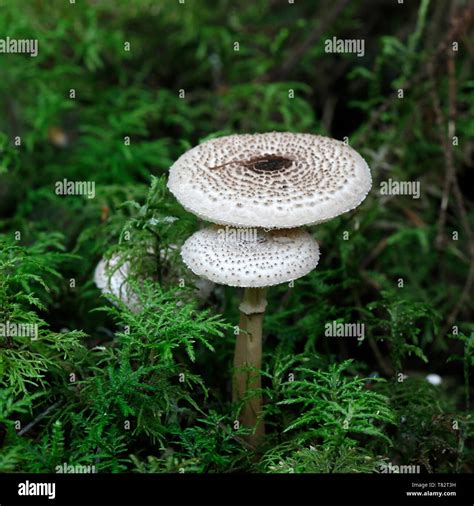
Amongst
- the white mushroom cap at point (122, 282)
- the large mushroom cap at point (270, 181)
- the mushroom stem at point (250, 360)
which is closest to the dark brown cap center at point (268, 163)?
the large mushroom cap at point (270, 181)

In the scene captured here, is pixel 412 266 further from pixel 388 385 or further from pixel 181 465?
pixel 181 465

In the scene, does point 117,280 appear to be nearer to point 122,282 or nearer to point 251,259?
point 122,282

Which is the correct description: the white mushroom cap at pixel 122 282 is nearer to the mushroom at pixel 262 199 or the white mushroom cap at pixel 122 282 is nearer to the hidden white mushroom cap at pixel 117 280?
the hidden white mushroom cap at pixel 117 280

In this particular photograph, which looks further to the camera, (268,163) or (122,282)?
(122,282)

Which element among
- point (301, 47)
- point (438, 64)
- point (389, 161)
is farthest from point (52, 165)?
point (438, 64)

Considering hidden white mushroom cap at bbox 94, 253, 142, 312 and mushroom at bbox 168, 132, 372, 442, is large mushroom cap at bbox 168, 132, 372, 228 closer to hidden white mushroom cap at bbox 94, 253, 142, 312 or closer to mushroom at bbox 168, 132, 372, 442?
Result: mushroom at bbox 168, 132, 372, 442

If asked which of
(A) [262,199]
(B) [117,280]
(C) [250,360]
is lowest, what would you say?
(C) [250,360]

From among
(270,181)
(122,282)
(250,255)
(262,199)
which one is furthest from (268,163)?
→ (122,282)

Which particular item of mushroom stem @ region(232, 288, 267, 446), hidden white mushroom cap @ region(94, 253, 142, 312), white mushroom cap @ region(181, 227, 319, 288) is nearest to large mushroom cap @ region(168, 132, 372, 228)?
white mushroom cap @ region(181, 227, 319, 288)
